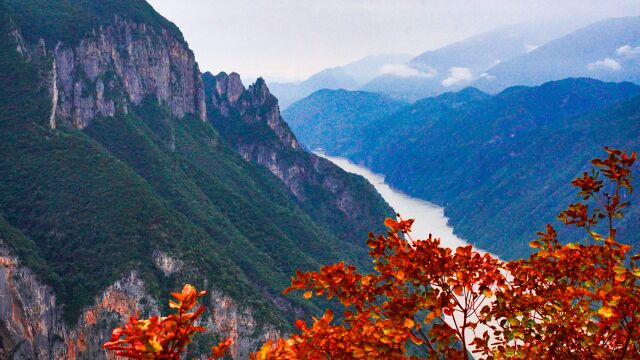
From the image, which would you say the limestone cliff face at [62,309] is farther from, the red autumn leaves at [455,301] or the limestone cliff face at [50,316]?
the red autumn leaves at [455,301]

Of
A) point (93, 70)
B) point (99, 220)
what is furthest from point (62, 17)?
point (99, 220)

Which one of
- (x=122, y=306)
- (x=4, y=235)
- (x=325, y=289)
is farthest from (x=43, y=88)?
(x=325, y=289)

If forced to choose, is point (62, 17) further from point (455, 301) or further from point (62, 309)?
point (455, 301)

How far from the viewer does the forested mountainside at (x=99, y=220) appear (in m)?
94.6

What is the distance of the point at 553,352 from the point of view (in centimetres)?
1066

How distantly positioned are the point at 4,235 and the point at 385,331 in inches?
3828

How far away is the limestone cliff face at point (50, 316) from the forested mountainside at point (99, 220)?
0.17 metres

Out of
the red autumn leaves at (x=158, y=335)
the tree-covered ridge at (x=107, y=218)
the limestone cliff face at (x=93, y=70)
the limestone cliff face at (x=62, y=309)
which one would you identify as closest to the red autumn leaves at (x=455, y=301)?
the red autumn leaves at (x=158, y=335)

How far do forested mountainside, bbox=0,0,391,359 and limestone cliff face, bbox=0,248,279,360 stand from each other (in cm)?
17

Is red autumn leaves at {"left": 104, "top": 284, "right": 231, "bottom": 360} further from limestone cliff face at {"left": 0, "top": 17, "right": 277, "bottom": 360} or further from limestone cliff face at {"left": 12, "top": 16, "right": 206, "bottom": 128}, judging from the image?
limestone cliff face at {"left": 12, "top": 16, "right": 206, "bottom": 128}

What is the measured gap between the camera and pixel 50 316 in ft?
313

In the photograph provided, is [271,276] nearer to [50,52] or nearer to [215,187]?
[215,187]

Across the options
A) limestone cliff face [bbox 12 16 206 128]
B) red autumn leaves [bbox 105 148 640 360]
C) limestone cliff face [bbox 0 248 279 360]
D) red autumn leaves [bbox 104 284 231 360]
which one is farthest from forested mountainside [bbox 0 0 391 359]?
red autumn leaves [bbox 104 284 231 360]

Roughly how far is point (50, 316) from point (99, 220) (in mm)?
19069
